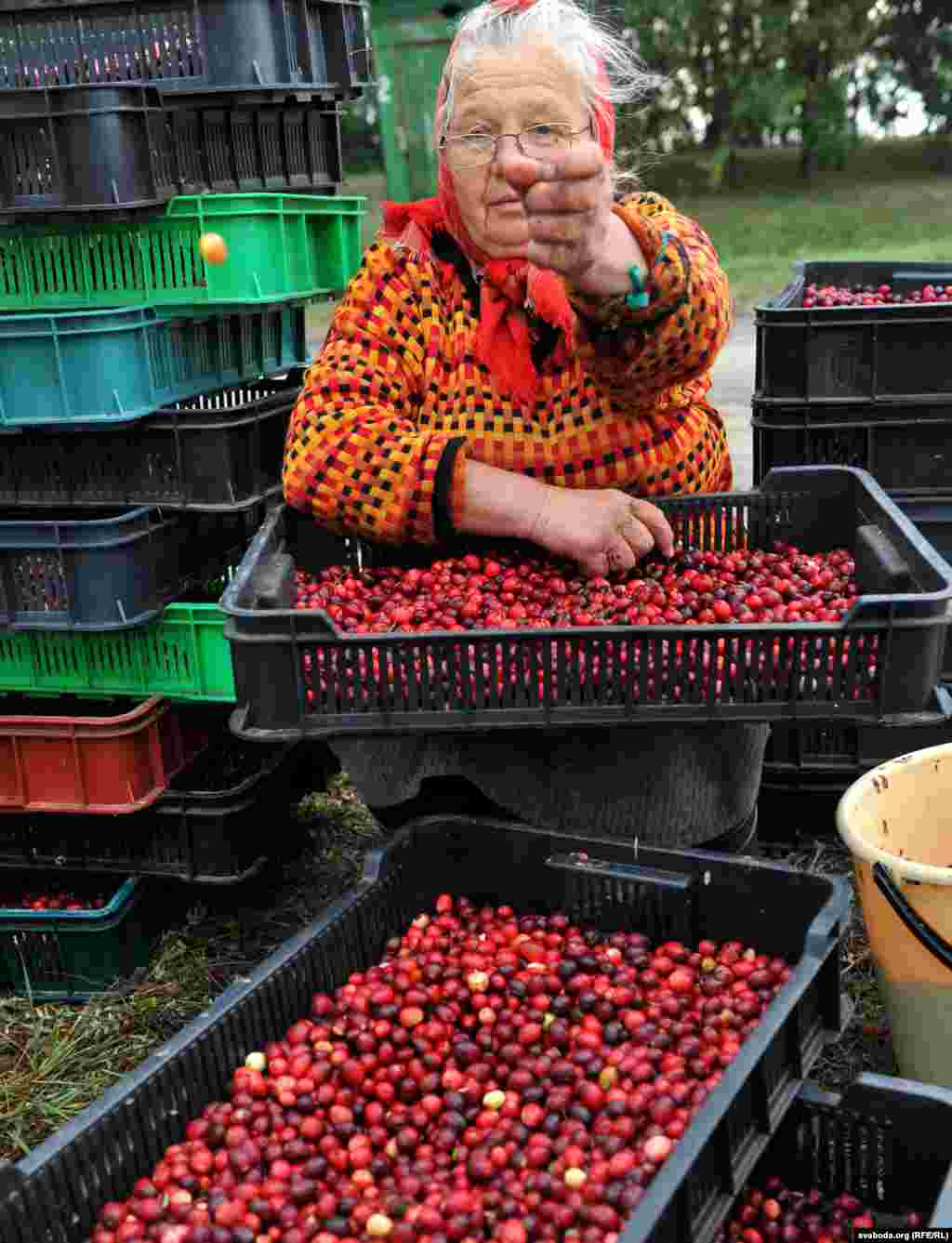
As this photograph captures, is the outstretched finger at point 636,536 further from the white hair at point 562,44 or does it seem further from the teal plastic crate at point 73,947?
the teal plastic crate at point 73,947

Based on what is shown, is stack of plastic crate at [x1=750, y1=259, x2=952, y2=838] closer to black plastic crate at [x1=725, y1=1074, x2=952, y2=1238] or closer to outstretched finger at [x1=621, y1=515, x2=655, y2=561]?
outstretched finger at [x1=621, y1=515, x2=655, y2=561]

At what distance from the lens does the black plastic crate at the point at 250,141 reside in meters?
2.83

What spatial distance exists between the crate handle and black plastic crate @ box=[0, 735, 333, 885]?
2.77 feet

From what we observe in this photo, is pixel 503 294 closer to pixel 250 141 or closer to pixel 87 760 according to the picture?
pixel 250 141

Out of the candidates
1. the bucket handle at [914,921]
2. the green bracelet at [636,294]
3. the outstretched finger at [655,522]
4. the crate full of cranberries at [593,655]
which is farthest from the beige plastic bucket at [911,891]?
the green bracelet at [636,294]

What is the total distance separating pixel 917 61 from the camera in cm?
2439

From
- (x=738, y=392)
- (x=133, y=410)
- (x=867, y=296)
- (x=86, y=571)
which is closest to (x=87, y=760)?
(x=86, y=571)

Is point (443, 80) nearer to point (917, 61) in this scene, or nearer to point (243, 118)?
point (243, 118)

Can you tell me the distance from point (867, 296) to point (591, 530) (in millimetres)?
1901

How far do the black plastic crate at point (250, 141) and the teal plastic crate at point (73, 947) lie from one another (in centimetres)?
153

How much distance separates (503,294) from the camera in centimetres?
242

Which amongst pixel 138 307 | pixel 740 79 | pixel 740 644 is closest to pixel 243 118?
pixel 138 307

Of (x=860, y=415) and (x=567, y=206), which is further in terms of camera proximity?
(x=860, y=415)

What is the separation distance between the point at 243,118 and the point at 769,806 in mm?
2001
